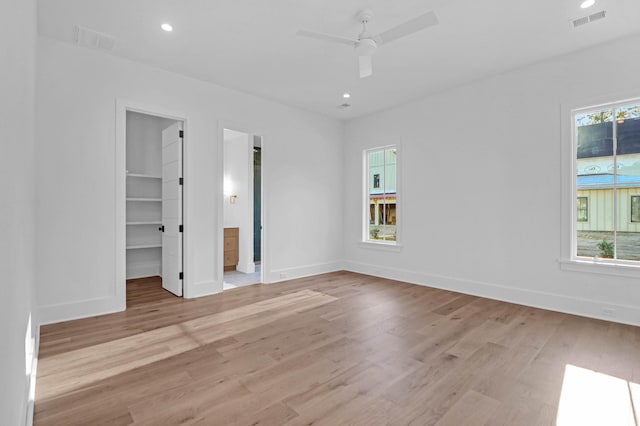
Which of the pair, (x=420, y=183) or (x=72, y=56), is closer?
(x=72, y=56)

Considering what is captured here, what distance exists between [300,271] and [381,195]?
2.09 m

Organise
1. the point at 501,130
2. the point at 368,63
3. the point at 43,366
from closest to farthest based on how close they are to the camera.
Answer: the point at 43,366, the point at 368,63, the point at 501,130

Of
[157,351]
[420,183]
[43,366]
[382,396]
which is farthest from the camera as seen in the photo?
[420,183]

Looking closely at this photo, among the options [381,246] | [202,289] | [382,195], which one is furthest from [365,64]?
[202,289]

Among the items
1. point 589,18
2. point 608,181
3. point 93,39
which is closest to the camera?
point 589,18

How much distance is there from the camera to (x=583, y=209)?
3.73 m

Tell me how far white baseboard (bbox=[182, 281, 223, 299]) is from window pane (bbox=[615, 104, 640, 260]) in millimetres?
5033

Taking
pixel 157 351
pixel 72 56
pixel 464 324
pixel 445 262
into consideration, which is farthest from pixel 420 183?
pixel 72 56

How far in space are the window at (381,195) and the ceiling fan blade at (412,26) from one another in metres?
2.92

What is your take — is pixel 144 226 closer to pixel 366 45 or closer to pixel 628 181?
pixel 366 45

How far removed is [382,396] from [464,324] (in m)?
1.72

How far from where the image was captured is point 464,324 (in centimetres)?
337

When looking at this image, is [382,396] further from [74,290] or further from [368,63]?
[74,290]

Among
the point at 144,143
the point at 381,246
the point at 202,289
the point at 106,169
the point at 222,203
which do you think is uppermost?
the point at 144,143
